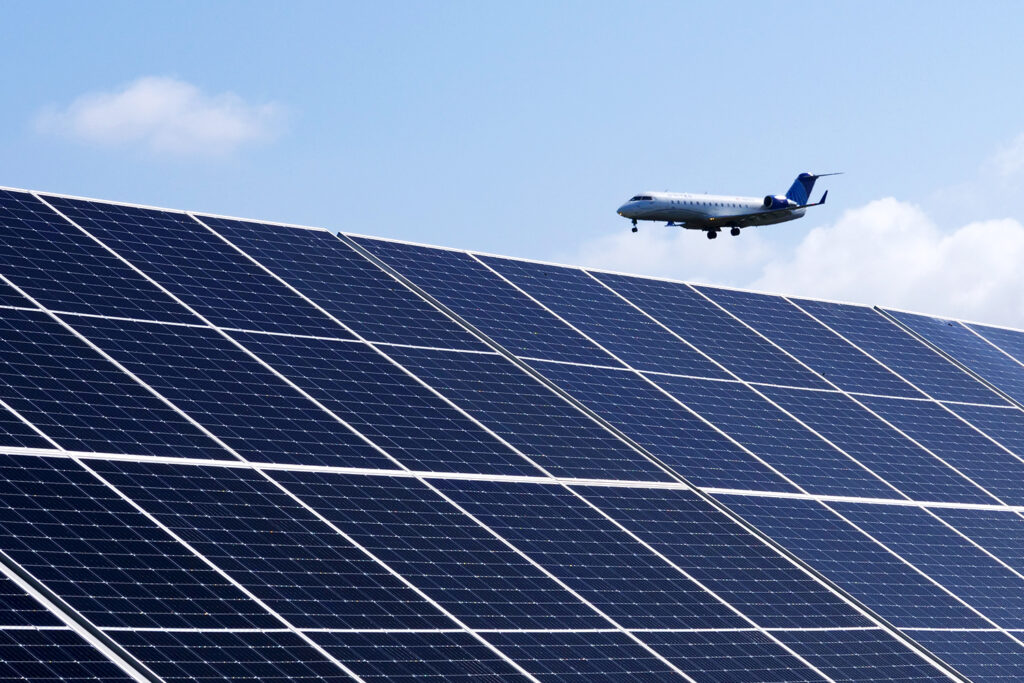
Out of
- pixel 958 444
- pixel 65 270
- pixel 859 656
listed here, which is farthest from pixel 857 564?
pixel 65 270

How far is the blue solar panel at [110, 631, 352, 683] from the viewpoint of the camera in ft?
72.5

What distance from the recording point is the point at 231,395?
30.0 metres

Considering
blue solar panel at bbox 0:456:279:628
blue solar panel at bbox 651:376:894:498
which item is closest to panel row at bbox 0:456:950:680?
blue solar panel at bbox 0:456:279:628

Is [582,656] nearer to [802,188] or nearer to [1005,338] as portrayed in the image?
[1005,338]

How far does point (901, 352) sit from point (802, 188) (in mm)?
56973

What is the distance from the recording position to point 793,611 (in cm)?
3075

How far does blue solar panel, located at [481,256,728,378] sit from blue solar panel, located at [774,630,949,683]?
10.2m

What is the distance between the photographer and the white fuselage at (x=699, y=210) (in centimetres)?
8256

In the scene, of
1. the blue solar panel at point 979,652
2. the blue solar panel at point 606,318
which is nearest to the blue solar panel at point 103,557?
the blue solar panel at point 979,652

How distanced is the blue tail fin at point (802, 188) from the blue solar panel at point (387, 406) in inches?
2872

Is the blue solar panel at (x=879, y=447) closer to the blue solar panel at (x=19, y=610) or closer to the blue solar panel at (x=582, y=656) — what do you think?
the blue solar panel at (x=582, y=656)

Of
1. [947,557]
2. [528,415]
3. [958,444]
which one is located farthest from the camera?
[958,444]

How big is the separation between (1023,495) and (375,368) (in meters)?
17.3

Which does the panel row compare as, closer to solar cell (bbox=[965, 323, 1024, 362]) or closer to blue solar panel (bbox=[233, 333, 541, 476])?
blue solar panel (bbox=[233, 333, 541, 476])
